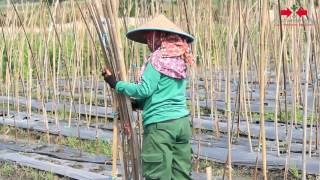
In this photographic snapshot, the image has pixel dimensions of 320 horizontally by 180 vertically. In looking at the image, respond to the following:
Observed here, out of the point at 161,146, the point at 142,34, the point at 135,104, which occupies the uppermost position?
the point at 142,34

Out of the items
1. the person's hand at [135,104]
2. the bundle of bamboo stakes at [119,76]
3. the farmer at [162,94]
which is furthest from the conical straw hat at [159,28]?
the person's hand at [135,104]

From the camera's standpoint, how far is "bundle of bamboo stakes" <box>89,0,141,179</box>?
1990 mm

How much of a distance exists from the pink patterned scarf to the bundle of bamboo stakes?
0.42 feet

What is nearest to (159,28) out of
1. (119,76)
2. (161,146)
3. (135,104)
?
(119,76)

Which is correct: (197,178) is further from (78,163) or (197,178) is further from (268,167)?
(78,163)

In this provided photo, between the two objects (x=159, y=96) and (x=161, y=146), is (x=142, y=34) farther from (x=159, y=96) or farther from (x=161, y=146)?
(x=161, y=146)

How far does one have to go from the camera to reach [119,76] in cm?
204

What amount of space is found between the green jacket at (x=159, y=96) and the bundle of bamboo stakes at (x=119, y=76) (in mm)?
71

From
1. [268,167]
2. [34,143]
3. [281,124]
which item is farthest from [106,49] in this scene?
[281,124]

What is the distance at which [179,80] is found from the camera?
2.18 m

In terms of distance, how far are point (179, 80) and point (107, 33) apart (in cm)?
35

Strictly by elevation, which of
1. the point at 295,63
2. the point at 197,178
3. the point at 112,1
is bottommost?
the point at 197,178

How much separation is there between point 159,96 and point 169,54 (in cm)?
17

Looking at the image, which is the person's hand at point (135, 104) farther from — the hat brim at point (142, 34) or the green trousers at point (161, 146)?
the hat brim at point (142, 34)
